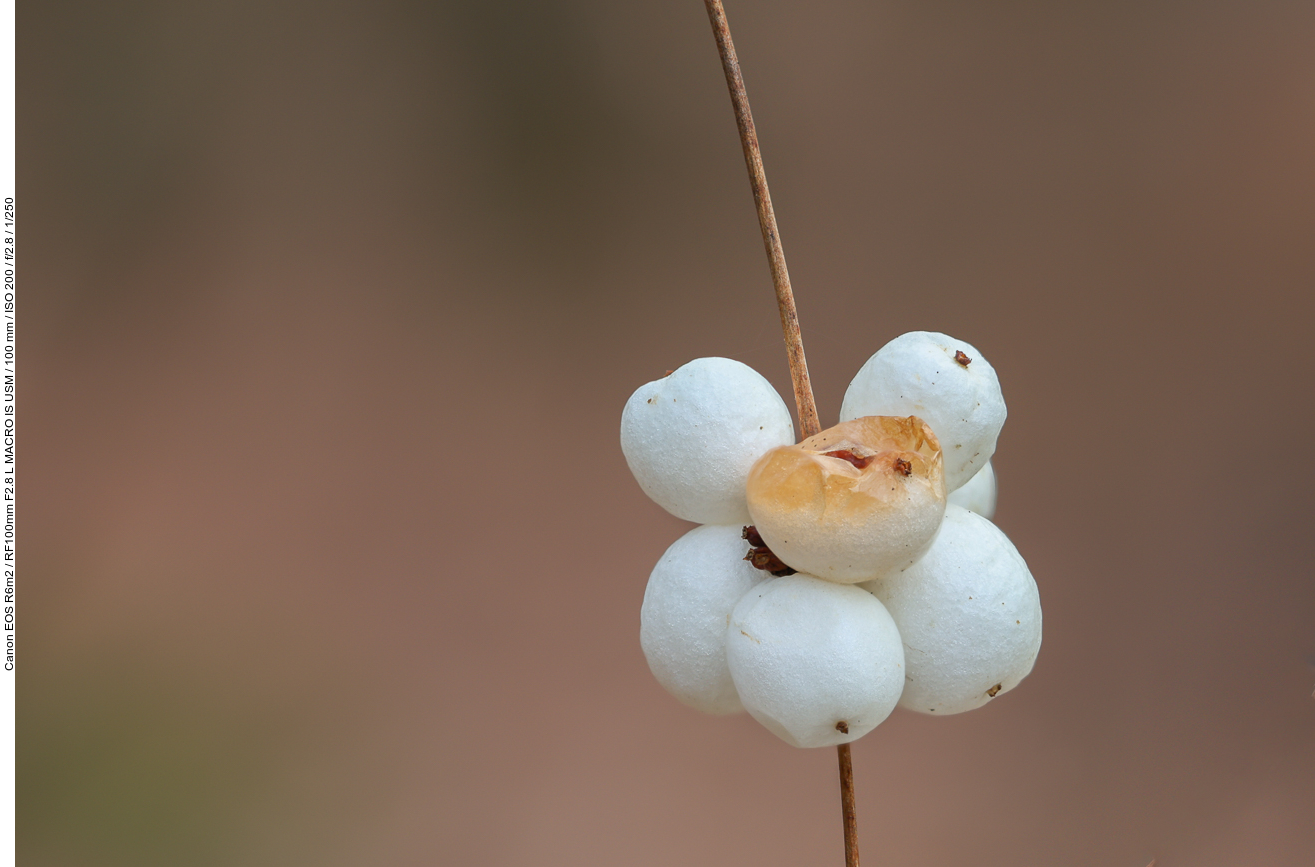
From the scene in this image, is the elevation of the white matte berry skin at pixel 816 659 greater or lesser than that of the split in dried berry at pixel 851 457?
lesser

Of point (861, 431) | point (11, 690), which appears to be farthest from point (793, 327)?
point (11, 690)

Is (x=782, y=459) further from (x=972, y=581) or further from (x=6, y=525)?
(x=6, y=525)

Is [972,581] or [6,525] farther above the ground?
[6,525]

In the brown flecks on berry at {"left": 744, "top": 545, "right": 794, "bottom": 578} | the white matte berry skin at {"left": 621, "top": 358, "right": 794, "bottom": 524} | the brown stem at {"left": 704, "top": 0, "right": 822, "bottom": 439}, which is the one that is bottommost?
the brown flecks on berry at {"left": 744, "top": 545, "right": 794, "bottom": 578}

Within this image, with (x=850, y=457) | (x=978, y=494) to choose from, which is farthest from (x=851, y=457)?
(x=978, y=494)

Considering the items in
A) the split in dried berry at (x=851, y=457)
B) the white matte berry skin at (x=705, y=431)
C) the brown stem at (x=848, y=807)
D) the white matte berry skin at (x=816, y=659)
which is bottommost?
the brown stem at (x=848, y=807)
